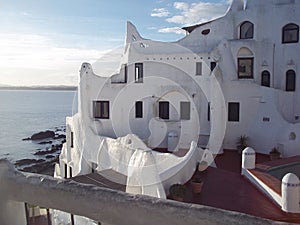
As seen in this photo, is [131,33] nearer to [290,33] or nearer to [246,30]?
[246,30]

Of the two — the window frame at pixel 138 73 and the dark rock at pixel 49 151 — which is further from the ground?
the window frame at pixel 138 73

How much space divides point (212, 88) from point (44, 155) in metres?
34.2

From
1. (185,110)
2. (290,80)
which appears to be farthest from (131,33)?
(290,80)

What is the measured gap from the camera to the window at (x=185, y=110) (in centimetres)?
1977

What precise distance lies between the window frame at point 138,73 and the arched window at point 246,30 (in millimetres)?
6431

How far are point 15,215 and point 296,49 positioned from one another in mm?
18707

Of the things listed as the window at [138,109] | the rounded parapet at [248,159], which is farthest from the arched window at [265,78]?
the rounded parapet at [248,159]

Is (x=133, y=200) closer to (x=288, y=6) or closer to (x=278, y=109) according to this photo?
(x=278, y=109)

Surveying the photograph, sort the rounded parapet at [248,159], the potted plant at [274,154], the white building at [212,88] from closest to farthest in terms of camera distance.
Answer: the rounded parapet at [248,159], the potted plant at [274,154], the white building at [212,88]

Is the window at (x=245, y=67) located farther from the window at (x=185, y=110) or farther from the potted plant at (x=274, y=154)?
the potted plant at (x=274, y=154)

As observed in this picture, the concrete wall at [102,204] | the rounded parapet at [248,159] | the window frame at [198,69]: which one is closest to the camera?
the concrete wall at [102,204]

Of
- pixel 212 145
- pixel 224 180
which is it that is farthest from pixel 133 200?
pixel 212 145

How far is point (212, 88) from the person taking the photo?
18375 millimetres

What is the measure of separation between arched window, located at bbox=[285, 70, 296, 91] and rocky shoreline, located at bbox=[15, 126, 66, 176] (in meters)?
21.3
